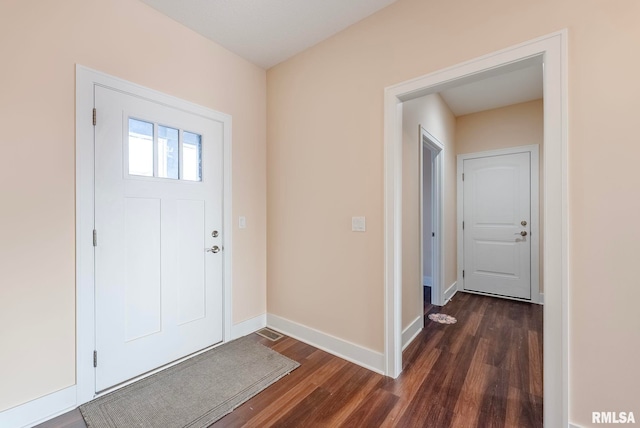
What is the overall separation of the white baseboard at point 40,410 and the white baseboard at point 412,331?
253 cm

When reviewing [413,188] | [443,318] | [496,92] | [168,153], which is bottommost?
[443,318]

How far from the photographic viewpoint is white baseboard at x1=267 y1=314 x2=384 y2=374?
85.7 inches

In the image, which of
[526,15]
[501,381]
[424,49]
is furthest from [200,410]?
[526,15]

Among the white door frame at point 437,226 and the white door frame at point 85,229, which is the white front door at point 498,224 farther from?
the white door frame at point 85,229

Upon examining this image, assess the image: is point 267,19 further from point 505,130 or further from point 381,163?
point 505,130

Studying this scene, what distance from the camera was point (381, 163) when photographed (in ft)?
7.04

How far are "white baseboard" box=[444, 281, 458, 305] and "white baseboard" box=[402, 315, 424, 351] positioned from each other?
3.59 ft

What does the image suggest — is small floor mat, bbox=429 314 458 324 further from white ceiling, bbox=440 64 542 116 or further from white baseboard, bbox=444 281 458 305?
white ceiling, bbox=440 64 542 116

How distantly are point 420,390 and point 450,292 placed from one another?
2.50m

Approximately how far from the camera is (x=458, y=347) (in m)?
2.53

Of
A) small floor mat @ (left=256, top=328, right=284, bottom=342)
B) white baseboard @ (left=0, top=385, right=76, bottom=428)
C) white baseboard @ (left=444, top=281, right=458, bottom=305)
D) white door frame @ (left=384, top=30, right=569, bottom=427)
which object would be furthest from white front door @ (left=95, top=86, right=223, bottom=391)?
white baseboard @ (left=444, top=281, right=458, bottom=305)

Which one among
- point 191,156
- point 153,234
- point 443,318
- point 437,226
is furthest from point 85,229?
point 437,226

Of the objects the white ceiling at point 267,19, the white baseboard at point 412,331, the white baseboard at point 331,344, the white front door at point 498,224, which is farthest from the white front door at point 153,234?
the white front door at point 498,224

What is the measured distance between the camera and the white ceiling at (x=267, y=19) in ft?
6.81
